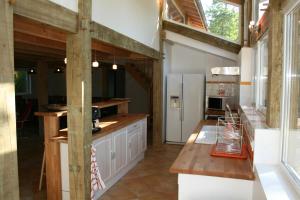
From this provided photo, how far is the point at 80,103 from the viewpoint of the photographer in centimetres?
281

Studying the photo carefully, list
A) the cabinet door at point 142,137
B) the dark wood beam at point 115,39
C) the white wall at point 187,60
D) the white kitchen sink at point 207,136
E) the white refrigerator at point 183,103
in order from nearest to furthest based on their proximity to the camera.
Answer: the dark wood beam at point 115,39
the white kitchen sink at point 207,136
the cabinet door at point 142,137
the white refrigerator at point 183,103
the white wall at point 187,60

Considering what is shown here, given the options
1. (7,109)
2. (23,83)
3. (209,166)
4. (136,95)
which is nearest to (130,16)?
(209,166)

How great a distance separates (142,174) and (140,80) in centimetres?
461

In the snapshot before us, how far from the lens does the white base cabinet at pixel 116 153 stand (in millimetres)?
3424

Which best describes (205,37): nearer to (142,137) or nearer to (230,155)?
(142,137)

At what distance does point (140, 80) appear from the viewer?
8852 mm

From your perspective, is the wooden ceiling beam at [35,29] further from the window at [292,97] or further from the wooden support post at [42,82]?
the wooden support post at [42,82]

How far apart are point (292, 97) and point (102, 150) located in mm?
2494

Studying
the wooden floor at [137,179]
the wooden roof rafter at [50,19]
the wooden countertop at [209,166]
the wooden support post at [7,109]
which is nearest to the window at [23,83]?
the wooden floor at [137,179]

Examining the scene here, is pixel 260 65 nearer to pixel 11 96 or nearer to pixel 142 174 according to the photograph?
pixel 142 174

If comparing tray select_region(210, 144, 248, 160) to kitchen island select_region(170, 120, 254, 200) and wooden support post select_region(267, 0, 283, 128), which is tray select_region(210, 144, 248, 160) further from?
wooden support post select_region(267, 0, 283, 128)

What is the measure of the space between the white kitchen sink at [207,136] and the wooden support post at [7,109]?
2.30 metres

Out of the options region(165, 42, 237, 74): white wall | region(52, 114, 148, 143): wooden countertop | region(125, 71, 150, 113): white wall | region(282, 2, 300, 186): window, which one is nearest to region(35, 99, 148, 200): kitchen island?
region(52, 114, 148, 143): wooden countertop

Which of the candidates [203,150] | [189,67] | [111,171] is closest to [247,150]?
[203,150]
